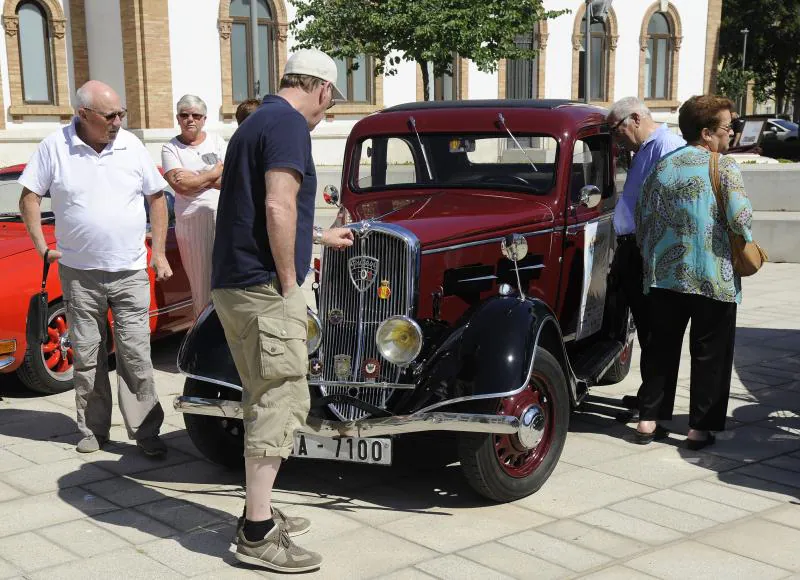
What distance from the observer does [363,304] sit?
4797 millimetres

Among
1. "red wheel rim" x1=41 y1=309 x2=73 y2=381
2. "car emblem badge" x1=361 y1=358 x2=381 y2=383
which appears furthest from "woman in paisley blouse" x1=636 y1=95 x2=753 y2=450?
"red wheel rim" x1=41 y1=309 x2=73 y2=381

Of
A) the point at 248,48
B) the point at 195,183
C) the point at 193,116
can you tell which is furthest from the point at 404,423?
the point at 248,48

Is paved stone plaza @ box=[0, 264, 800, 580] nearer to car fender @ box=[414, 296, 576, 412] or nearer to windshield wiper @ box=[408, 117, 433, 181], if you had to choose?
car fender @ box=[414, 296, 576, 412]

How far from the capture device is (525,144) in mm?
5840

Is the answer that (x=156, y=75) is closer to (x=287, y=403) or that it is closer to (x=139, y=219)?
(x=139, y=219)

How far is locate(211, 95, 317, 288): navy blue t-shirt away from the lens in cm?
368

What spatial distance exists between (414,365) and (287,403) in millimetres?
952

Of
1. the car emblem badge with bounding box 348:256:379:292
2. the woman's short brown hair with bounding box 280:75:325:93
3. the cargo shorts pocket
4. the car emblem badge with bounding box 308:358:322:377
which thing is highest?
the woman's short brown hair with bounding box 280:75:325:93

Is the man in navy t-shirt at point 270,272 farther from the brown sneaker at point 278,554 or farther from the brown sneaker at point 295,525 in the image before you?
the brown sneaker at point 295,525

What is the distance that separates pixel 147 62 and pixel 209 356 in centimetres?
1887

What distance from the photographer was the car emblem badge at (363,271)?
476 centimetres

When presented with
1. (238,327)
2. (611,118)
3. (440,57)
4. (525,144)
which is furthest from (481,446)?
(440,57)

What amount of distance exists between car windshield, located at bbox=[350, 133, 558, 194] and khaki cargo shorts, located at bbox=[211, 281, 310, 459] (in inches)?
85.9

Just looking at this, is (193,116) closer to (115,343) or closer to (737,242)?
(115,343)
